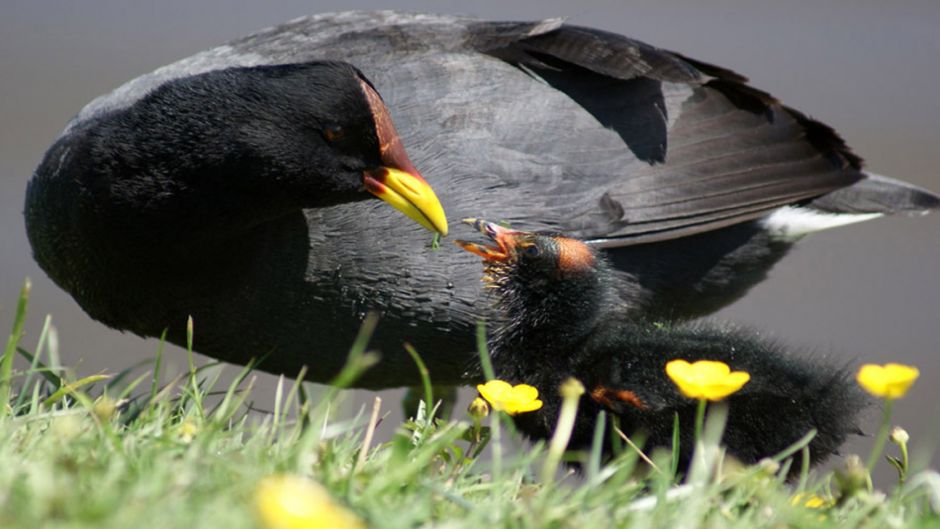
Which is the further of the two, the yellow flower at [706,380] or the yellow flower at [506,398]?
the yellow flower at [506,398]

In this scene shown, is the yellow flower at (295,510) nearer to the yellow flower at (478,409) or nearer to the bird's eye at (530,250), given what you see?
the yellow flower at (478,409)

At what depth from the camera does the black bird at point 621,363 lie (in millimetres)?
3057

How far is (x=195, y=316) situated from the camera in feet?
13.0

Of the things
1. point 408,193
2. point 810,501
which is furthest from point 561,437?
point 408,193

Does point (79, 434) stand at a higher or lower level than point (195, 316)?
higher

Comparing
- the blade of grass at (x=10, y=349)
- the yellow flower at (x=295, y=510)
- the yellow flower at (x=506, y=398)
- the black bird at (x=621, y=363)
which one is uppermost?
the yellow flower at (x=295, y=510)

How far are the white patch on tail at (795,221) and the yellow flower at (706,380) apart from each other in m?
2.44

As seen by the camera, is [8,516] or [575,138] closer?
[8,516]

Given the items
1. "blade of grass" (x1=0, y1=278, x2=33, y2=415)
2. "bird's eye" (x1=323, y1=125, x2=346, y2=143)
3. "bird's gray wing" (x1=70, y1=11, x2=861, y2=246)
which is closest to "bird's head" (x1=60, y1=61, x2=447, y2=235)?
"bird's eye" (x1=323, y1=125, x2=346, y2=143)

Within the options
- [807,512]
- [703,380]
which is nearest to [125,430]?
[703,380]

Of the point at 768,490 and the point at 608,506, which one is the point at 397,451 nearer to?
the point at 608,506

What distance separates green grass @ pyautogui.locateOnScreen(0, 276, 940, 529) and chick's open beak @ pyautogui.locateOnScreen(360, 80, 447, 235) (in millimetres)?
828

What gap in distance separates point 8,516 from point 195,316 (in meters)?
2.32

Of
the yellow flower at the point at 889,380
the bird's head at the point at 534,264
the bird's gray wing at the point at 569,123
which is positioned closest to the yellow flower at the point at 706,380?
the yellow flower at the point at 889,380
